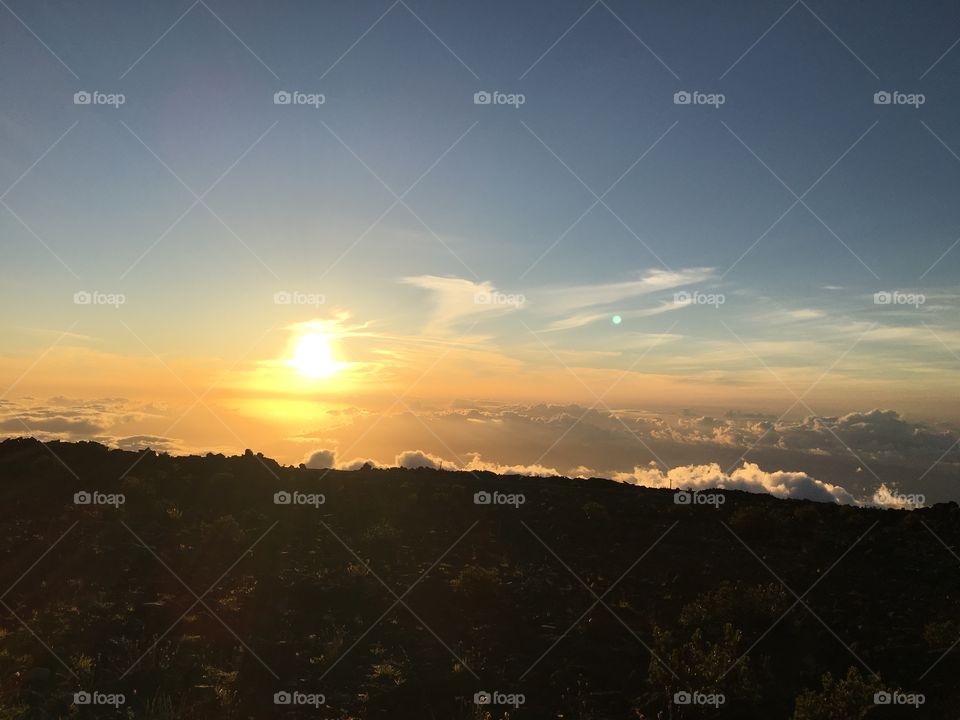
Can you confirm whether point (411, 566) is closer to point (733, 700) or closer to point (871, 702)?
point (733, 700)

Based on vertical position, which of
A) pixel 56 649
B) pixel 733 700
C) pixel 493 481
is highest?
pixel 493 481

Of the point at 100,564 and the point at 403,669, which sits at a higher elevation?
the point at 100,564

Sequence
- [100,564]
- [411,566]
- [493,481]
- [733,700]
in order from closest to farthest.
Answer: [733,700] → [100,564] → [411,566] → [493,481]

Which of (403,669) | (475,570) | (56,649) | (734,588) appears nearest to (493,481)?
(475,570)

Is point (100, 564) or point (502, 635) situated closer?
point (502, 635)

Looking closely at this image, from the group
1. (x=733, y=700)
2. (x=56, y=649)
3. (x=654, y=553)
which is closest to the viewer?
(x=733, y=700)

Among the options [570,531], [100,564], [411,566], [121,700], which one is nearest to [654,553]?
[570,531]
